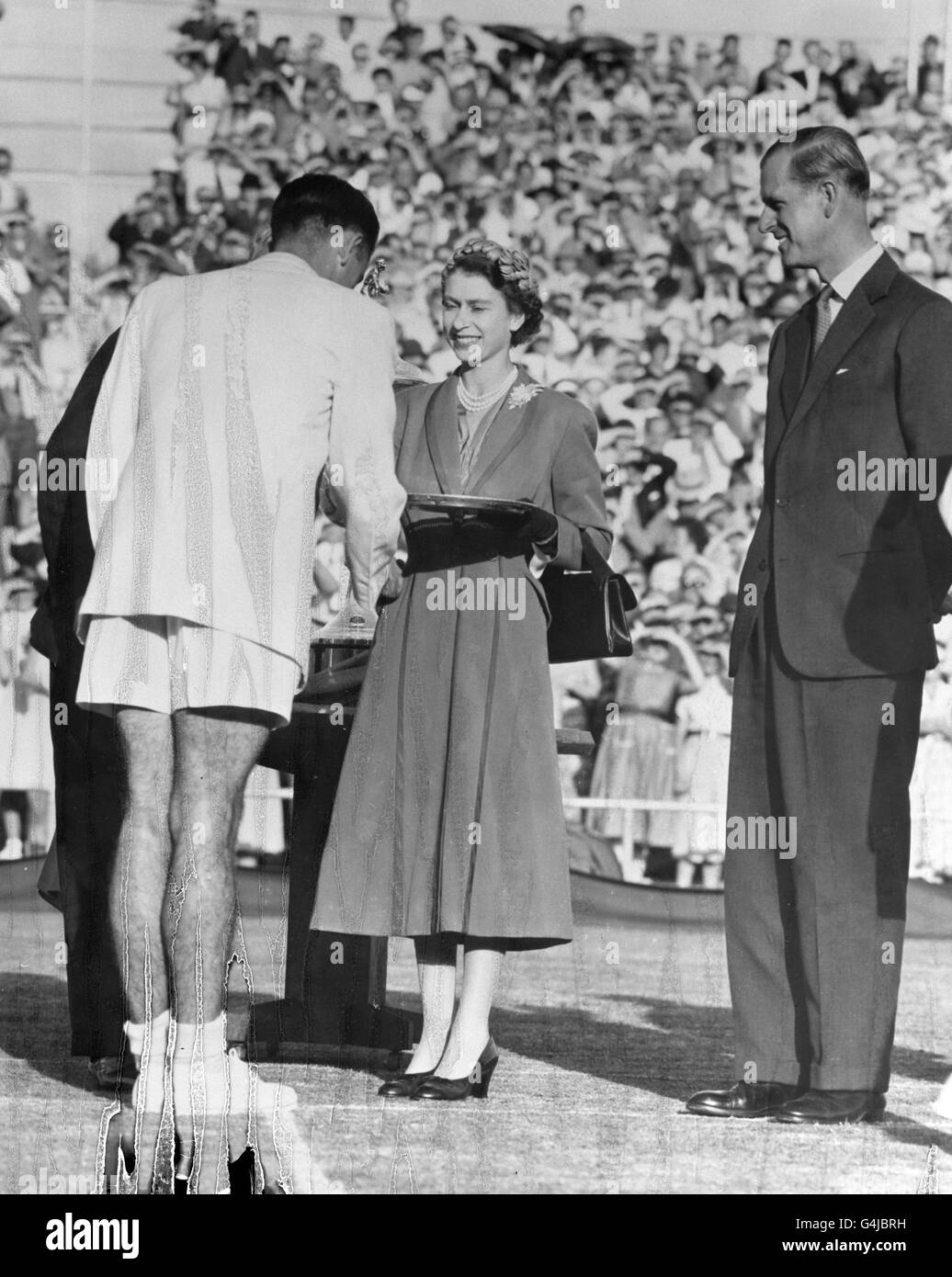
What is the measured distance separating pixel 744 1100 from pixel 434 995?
0.65 metres

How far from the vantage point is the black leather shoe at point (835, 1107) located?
403 centimetres

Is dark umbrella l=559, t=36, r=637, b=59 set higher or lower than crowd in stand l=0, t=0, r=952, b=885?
higher

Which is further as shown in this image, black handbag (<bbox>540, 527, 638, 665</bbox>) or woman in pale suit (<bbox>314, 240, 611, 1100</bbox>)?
black handbag (<bbox>540, 527, 638, 665</bbox>)

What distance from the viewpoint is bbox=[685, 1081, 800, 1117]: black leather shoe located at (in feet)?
13.2

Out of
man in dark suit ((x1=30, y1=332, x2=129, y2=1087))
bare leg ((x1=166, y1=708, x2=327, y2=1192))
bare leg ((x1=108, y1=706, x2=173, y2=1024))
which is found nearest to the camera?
bare leg ((x1=166, y1=708, x2=327, y2=1192))

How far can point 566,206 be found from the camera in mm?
4668

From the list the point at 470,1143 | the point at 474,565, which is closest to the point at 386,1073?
the point at 470,1143

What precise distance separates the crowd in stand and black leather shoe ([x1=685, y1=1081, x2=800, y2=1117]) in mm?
618

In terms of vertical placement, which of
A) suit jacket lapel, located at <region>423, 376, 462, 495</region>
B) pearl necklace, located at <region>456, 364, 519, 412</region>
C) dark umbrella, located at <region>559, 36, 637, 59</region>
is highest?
dark umbrella, located at <region>559, 36, 637, 59</region>

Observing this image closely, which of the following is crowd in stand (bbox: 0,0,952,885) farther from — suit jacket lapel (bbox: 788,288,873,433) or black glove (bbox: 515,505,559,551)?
black glove (bbox: 515,505,559,551)

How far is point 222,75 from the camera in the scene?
14.1ft

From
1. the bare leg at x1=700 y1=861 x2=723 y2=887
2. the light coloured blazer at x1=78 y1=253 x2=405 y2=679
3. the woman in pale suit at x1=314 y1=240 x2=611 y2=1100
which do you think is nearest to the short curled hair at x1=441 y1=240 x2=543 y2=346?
the woman in pale suit at x1=314 y1=240 x2=611 y2=1100

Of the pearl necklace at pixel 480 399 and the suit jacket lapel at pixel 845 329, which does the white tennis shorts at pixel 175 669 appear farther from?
the suit jacket lapel at pixel 845 329

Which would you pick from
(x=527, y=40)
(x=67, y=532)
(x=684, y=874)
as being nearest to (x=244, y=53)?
(x=527, y=40)
